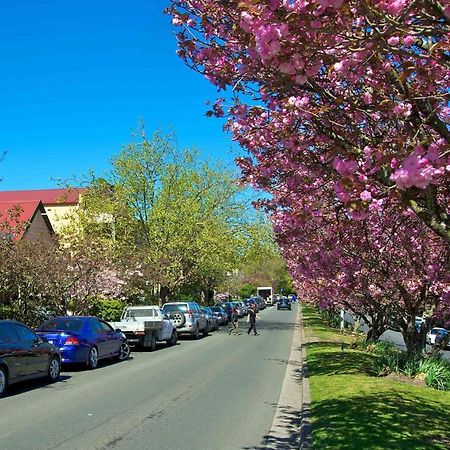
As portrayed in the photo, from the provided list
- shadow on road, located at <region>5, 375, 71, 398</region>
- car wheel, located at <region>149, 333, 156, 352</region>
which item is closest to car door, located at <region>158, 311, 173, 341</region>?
car wheel, located at <region>149, 333, 156, 352</region>

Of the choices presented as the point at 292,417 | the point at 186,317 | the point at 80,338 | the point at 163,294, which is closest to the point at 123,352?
the point at 80,338

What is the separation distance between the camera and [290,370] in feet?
51.5

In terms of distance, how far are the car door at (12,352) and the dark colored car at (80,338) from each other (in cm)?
311

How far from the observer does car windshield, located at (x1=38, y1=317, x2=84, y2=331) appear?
15.4 meters

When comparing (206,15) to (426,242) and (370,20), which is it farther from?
(426,242)

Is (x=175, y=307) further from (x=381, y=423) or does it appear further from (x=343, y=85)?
(x=343, y=85)

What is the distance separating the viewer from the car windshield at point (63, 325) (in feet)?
50.4

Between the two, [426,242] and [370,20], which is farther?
[426,242]

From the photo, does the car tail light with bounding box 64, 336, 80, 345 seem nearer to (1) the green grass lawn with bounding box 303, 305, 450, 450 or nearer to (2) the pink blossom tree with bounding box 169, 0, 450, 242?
(1) the green grass lawn with bounding box 303, 305, 450, 450

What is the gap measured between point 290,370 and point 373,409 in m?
6.96

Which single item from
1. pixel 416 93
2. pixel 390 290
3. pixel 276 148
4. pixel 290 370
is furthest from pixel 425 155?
pixel 290 370

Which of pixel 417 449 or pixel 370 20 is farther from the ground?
pixel 370 20

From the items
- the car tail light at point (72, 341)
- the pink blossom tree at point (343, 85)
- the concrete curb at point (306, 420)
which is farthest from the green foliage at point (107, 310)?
the pink blossom tree at point (343, 85)

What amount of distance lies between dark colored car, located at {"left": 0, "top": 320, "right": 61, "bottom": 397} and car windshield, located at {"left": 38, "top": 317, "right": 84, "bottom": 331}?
2.27 metres
